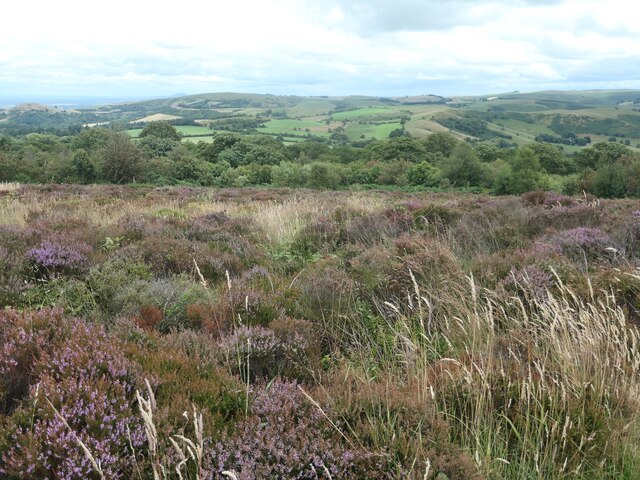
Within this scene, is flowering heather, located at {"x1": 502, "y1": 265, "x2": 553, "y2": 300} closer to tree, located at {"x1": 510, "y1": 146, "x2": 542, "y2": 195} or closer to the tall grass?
the tall grass

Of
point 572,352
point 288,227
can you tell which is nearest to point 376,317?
point 572,352

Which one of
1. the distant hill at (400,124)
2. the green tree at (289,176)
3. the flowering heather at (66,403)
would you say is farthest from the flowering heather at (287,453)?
the distant hill at (400,124)

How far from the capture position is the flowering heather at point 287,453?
5.80ft

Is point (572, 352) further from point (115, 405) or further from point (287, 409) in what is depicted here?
point (115, 405)

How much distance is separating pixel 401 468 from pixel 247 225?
21.9ft

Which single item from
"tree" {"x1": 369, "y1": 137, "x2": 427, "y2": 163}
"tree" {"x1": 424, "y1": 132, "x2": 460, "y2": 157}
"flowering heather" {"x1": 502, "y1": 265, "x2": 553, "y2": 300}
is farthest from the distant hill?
"flowering heather" {"x1": 502, "y1": 265, "x2": 553, "y2": 300}

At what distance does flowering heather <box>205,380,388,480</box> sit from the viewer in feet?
5.80

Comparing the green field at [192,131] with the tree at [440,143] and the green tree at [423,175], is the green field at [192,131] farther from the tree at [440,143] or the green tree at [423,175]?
the green tree at [423,175]

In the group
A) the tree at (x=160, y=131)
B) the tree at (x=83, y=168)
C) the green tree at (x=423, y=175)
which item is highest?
the tree at (x=160, y=131)

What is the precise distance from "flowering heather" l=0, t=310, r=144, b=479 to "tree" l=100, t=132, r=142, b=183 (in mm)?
48317

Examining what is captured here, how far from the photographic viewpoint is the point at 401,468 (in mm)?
1757

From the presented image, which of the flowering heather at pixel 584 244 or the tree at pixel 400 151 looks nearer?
the flowering heather at pixel 584 244

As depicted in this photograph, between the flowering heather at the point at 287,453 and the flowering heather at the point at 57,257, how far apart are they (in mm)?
3428

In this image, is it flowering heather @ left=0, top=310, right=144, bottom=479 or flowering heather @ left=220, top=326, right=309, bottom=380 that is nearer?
flowering heather @ left=0, top=310, right=144, bottom=479
